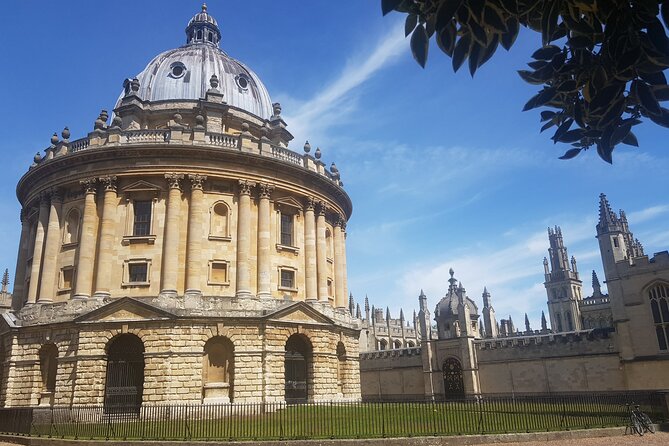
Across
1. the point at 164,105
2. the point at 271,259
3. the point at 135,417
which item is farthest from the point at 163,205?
the point at 135,417

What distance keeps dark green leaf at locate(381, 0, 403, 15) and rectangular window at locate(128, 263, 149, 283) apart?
99.4ft

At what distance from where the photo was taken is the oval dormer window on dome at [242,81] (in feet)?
141

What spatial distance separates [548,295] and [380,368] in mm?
61523

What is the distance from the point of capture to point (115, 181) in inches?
1275

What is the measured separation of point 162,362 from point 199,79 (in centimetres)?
2311

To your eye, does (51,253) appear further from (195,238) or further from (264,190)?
(264,190)

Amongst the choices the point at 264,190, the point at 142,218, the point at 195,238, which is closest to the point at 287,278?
the point at 264,190

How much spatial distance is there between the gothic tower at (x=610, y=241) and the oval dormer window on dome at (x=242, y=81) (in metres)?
31.2

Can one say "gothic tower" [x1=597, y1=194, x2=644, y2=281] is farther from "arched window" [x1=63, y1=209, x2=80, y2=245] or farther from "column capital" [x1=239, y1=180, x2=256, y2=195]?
"arched window" [x1=63, y1=209, x2=80, y2=245]

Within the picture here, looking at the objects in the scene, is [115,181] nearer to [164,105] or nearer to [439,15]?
[164,105]

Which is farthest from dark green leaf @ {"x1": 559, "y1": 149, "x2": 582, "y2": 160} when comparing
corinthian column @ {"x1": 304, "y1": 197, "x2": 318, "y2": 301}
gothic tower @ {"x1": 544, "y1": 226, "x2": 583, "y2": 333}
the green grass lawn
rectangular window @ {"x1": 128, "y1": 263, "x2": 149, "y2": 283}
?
gothic tower @ {"x1": 544, "y1": 226, "x2": 583, "y2": 333}

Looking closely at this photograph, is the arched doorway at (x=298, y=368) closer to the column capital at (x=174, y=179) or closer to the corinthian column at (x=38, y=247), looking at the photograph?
the column capital at (x=174, y=179)

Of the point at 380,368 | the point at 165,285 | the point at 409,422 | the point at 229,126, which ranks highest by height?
the point at 229,126

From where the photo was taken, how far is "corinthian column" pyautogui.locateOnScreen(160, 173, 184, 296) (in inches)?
1193
